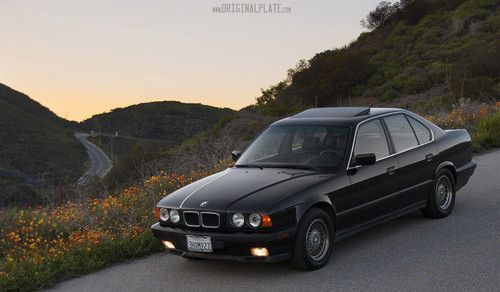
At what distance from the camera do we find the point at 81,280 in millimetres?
6840

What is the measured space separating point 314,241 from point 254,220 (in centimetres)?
69

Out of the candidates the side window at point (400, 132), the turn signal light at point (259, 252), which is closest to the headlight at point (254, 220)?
the turn signal light at point (259, 252)

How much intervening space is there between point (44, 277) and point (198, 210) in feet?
5.29

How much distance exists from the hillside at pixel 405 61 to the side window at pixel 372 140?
30.6m

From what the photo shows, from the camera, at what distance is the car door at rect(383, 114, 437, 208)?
7977mm

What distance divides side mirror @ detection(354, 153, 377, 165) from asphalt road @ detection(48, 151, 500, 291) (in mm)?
875

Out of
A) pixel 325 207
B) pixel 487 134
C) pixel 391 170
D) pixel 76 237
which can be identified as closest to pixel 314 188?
pixel 325 207

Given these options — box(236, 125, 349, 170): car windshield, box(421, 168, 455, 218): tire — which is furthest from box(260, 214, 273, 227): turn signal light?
box(421, 168, 455, 218): tire

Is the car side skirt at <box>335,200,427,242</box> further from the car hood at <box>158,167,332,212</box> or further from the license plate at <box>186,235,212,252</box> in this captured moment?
the license plate at <box>186,235,212,252</box>

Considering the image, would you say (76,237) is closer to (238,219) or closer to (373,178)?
(238,219)

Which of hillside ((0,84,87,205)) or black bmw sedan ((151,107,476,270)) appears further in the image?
hillside ((0,84,87,205))

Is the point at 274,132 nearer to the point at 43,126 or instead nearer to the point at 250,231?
the point at 250,231

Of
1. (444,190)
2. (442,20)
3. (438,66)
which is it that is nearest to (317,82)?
(438,66)

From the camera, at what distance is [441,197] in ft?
28.4
